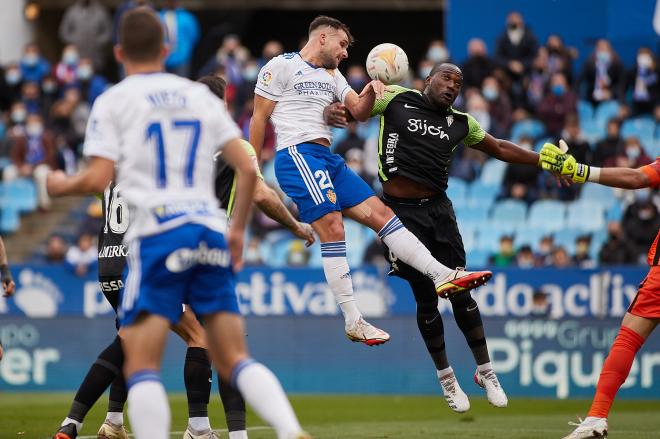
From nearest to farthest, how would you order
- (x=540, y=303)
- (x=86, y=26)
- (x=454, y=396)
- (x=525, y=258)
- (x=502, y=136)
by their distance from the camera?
(x=454, y=396) → (x=540, y=303) → (x=525, y=258) → (x=502, y=136) → (x=86, y=26)

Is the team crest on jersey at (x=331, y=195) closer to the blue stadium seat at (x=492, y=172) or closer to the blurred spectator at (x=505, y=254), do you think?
the blurred spectator at (x=505, y=254)

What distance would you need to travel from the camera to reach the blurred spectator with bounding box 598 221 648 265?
18578 mm

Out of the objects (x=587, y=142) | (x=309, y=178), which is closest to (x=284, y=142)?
(x=309, y=178)

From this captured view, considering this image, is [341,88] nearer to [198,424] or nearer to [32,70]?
[198,424]

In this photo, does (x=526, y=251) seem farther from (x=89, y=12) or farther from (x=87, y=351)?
(x=89, y=12)

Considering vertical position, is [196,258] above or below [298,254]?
below

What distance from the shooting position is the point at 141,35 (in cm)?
653

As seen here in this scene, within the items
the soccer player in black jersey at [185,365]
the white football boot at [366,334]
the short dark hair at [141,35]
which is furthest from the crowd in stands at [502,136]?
the short dark hair at [141,35]

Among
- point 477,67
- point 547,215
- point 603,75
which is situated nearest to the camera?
point 547,215

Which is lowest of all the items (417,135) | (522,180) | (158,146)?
(158,146)

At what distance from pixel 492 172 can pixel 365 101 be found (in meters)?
11.2

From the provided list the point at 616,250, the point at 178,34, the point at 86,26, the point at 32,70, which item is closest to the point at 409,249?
the point at 616,250

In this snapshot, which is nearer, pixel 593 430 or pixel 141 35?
pixel 141 35

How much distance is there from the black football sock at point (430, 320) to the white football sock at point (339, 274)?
0.83 metres
